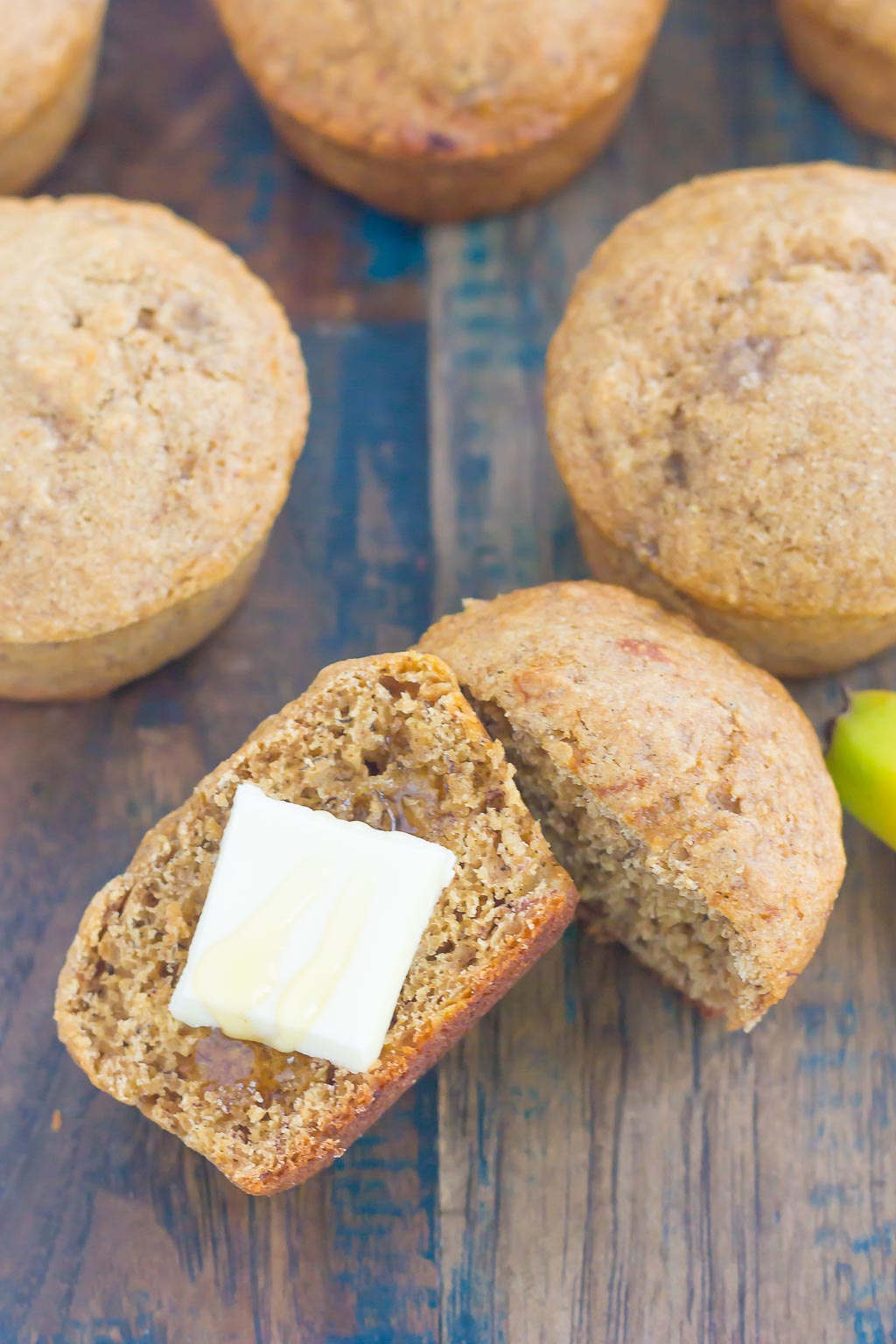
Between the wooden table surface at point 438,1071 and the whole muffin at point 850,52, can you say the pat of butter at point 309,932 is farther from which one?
the whole muffin at point 850,52

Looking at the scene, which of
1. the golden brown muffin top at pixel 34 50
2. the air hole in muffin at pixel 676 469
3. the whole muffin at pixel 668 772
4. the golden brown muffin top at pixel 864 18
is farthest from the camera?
the golden brown muffin top at pixel 864 18

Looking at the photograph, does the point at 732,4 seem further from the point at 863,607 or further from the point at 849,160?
the point at 863,607

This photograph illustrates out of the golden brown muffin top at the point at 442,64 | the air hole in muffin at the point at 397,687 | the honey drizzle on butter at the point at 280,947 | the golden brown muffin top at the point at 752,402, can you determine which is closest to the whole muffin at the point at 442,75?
the golden brown muffin top at the point at 442,64

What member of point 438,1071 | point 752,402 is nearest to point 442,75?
point 752,402

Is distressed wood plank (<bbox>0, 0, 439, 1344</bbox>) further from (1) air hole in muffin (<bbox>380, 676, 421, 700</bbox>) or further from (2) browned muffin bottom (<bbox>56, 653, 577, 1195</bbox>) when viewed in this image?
(1) air hole in muffin (<bbox>380, 676, 421, 700</bbox>)

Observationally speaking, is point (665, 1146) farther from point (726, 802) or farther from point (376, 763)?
point (376, 763)

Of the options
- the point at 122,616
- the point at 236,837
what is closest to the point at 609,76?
the point at 122,616
